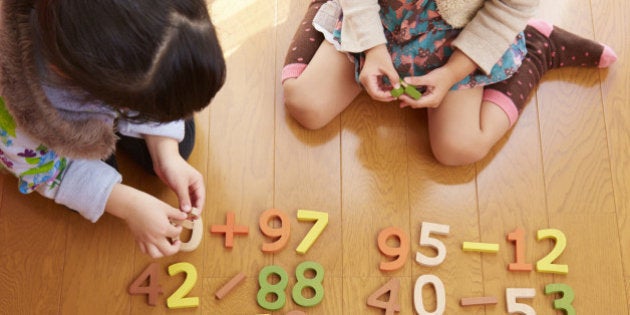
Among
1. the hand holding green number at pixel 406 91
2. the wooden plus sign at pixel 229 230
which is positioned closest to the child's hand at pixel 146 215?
the wooden plus sign at pixel 229 230

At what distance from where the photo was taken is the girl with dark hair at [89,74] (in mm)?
579

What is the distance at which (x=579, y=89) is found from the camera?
3.84 feet

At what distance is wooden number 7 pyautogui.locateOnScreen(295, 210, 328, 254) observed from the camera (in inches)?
40.9

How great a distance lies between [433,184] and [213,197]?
378 mm

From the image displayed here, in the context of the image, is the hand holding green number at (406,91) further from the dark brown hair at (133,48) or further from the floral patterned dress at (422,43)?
the dark brown hair at (133,48)

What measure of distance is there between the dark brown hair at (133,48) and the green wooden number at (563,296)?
2.27 feet

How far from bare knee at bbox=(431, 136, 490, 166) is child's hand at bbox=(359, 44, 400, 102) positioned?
0.43 feet

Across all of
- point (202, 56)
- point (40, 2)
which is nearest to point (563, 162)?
point (202, 56)

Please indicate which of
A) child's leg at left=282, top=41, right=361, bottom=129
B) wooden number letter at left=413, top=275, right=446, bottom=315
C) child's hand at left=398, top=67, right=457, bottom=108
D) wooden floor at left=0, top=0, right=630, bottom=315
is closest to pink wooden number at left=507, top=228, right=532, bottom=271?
wooden floor at left=0, top=0, right=630, bottom=315

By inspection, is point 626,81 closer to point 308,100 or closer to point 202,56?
point 308,100

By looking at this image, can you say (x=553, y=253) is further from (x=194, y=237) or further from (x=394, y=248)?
(x=194, y=237)

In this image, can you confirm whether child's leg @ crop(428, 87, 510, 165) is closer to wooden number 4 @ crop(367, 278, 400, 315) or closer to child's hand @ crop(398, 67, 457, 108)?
child's hand @ crop(398, 67, 457, 108)

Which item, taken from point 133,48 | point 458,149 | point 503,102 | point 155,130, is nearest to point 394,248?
point 458,149

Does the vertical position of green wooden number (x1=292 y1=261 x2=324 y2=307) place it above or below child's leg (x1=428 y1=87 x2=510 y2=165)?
below
